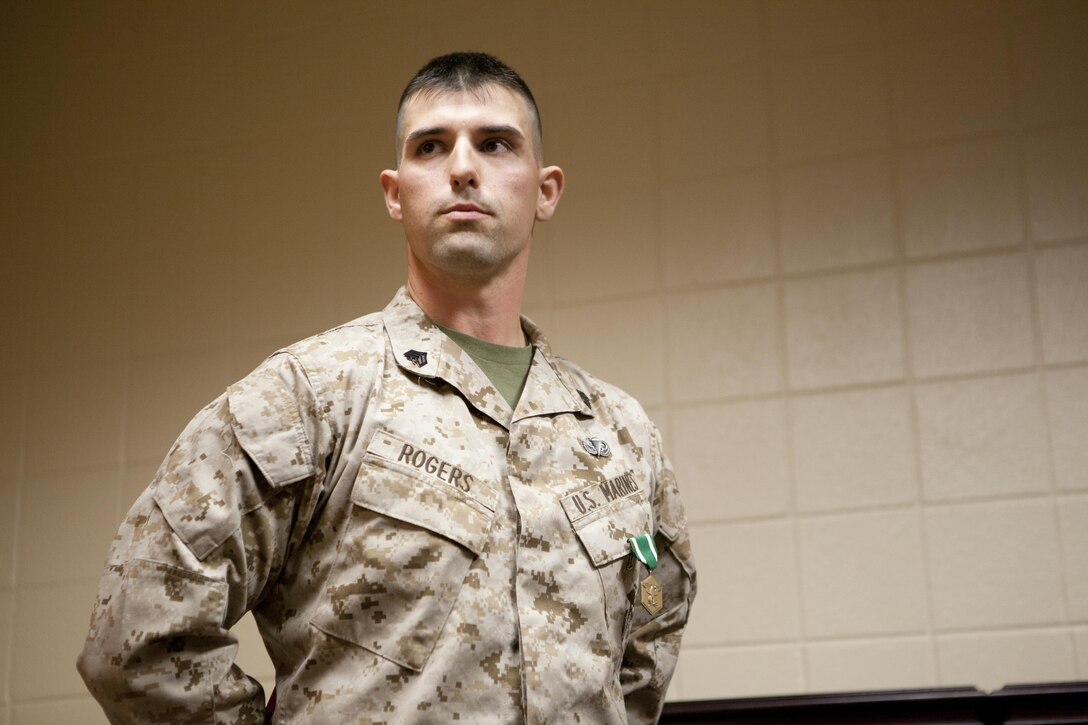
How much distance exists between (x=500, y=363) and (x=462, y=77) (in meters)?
0.45

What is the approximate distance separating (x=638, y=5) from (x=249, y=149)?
4.03ft

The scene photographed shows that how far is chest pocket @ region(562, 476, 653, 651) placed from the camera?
5.54 feet

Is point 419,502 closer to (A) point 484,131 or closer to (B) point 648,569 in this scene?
(B) point 648,569

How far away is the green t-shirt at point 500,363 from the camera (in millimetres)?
1807

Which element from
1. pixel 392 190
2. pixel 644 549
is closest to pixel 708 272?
pixel 392 190

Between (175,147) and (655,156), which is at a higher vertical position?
(175,147)

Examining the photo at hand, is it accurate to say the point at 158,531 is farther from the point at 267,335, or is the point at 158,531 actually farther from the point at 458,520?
the point at 267,335

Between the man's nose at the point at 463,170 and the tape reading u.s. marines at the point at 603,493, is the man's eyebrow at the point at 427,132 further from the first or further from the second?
the tape reading u.s. marines at the point at 603,493

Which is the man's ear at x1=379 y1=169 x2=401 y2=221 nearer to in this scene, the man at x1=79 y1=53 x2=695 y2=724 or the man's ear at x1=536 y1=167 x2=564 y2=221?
the man at x1=79 y1=53 x2=695 y2=724

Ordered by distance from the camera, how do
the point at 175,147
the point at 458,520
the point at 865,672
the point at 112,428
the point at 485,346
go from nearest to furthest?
the point at 458,520 < the point at 485,346 < the point at 865,672 < the point at 112,428 < the point at 175,147

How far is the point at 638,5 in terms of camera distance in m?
3.33

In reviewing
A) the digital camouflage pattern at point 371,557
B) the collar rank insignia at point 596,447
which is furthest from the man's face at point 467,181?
the collar rank insignia at point 596,447

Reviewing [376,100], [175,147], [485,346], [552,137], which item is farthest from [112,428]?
[485,346]

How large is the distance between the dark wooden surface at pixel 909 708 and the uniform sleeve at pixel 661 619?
2.42ft
